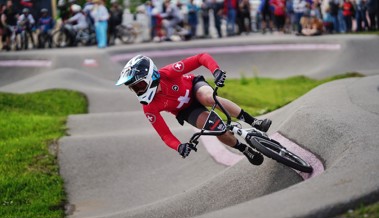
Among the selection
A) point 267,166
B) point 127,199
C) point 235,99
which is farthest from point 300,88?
point 267,166

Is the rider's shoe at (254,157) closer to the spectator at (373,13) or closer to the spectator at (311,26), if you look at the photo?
the spectator at (311,26)

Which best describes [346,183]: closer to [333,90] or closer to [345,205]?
[345,205]

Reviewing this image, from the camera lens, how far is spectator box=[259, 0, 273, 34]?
3334 cm

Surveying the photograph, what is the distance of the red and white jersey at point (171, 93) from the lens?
10.2 metres

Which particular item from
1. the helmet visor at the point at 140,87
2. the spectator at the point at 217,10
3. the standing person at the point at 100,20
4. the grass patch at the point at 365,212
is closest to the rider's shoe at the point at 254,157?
the helmet visor at the point at 140,87

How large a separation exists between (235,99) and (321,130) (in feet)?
40.5

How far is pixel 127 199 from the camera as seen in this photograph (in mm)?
13141

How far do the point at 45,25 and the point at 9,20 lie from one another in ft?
5.30

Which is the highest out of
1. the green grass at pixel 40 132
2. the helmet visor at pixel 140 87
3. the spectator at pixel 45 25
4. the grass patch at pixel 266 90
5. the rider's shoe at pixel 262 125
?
the helmet visor at pixel 140 87

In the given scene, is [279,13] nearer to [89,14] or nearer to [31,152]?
[89,14]

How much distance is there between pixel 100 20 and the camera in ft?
97.7

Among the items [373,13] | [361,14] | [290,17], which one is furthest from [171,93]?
[290,17]

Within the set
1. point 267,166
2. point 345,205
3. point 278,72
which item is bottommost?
point 278,72

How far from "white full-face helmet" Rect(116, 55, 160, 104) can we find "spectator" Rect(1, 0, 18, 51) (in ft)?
72.0
